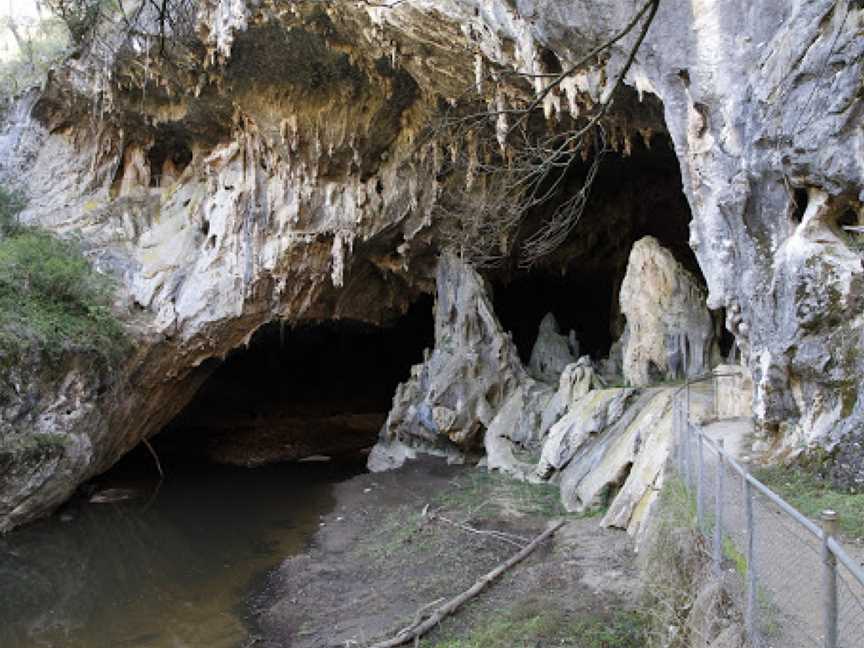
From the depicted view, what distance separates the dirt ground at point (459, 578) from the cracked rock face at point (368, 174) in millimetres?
2517

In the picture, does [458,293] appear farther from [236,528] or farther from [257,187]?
[236,528]

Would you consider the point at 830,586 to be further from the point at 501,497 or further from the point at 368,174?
the point at 368,174

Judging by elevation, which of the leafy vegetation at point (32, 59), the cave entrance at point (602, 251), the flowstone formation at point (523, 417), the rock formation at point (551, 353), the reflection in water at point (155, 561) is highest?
the leafy vegetation at point (32, 59)

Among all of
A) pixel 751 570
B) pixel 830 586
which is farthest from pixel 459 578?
pixel 830 586

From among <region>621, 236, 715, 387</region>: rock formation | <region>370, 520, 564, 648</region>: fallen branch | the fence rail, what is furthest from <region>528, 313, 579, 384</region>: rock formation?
the fence rail

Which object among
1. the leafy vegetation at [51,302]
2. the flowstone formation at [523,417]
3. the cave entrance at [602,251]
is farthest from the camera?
the cave entrance at [602,251]

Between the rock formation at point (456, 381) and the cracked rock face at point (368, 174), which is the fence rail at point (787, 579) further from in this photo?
the rock formation at point (456, 381)

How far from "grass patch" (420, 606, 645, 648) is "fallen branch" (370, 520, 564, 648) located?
0.20 meters

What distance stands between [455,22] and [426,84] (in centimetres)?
239

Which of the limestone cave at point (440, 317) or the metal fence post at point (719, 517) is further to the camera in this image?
the limestone cave at point (440, 317)

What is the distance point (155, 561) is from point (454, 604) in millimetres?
6320

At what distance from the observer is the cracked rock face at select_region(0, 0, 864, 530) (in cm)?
707

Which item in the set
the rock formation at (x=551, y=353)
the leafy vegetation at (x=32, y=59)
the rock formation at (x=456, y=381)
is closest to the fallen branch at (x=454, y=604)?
the rock formation at (x=456, y=381)

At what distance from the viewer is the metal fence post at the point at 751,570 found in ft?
10.7
